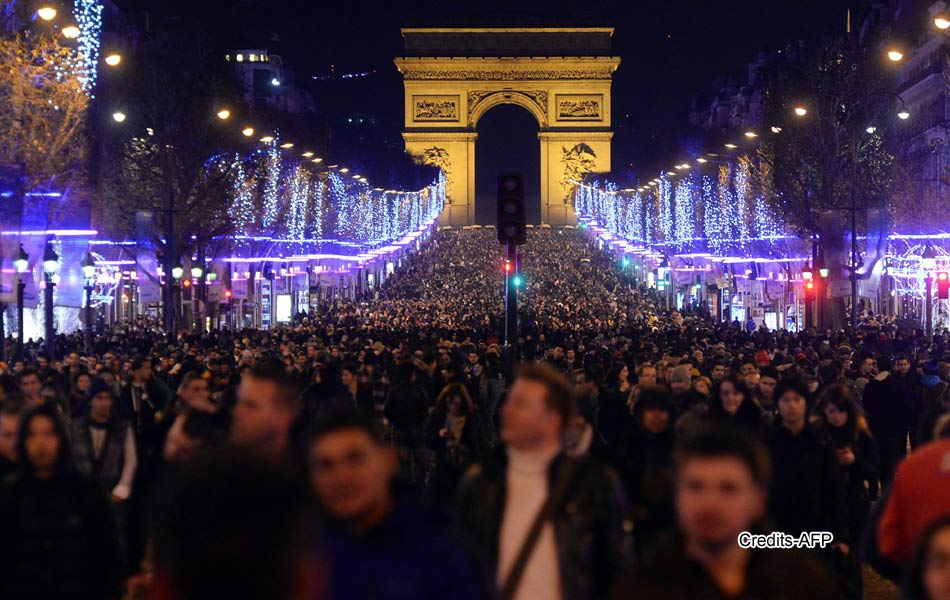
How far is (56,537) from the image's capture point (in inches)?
241

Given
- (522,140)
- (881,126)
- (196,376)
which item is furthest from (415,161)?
(196,376)

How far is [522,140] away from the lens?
168000 mm

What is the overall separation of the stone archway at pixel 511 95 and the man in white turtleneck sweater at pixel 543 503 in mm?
129933

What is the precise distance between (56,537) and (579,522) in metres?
1.83

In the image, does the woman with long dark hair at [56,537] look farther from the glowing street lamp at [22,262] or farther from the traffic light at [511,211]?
the glowing street lamp at [22,262]

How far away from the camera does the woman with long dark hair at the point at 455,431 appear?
1214cm

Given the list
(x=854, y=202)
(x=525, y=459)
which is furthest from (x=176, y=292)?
(x=525, y=459)

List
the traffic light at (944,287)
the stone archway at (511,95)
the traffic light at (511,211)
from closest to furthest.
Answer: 1. the traffic light at (511,211)
2. the traffic light at (944,287)
3. the stone archway at (511,95)

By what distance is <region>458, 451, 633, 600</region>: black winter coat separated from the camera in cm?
572

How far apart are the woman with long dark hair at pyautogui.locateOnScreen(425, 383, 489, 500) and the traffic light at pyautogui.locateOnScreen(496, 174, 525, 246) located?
533 centimetres

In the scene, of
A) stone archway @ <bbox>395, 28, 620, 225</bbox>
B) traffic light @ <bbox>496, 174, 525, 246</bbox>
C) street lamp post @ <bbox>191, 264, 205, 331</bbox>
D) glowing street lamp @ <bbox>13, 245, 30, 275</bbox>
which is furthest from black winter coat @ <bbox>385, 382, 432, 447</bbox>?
stone archway @ <bbox>395, 28, 620, 225</bbox>

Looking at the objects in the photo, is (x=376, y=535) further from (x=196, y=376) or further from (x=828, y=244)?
(x=828, y=244)

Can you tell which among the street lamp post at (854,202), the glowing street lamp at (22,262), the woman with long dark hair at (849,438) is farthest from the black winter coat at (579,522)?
the street lamp post at (854,202)

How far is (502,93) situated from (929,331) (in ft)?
324
